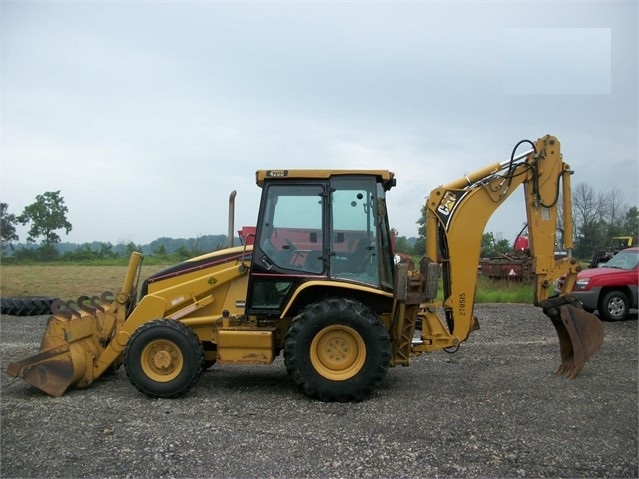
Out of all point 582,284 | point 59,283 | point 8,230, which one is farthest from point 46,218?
point 582,284

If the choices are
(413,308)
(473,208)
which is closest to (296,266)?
(413,308)

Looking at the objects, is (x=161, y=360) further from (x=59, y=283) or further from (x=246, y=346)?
(x=59, y=283)

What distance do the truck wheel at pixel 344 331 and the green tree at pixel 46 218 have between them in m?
36.8

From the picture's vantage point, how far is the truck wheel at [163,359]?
21.2ft

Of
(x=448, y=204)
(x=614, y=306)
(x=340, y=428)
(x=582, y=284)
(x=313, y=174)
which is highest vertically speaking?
(x=313, y=174)

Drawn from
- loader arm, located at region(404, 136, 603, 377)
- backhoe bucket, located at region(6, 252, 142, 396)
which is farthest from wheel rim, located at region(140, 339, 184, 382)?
loader arm, located at region(404, 136, 603, 377)

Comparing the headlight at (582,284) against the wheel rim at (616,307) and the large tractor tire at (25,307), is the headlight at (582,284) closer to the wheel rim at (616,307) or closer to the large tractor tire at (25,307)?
the wheel rim at (616,307)

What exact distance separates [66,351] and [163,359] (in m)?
1.10

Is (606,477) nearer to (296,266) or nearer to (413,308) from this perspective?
(413,308)

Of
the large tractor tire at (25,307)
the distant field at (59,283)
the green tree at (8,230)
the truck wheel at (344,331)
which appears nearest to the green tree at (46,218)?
the green tree at (8,230)

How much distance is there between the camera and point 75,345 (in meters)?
6.71

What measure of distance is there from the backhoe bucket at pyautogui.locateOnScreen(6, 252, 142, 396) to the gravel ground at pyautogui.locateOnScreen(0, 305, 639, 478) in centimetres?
20

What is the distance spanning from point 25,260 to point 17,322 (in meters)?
24.7

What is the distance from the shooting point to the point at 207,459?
4.61 m
